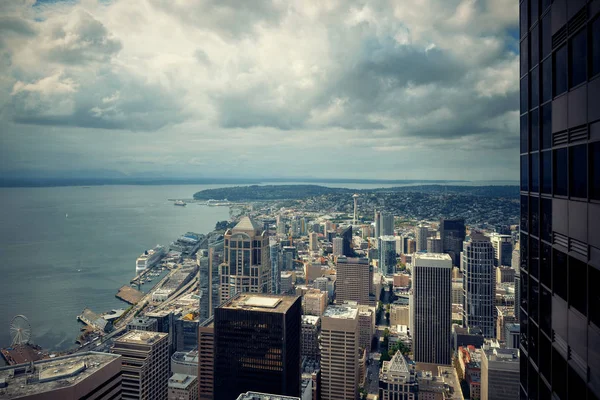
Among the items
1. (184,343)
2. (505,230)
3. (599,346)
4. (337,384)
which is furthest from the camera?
(505,230)

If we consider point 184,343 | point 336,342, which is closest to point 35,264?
point 184,343

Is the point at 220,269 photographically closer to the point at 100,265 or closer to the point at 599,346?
the point at 100,265

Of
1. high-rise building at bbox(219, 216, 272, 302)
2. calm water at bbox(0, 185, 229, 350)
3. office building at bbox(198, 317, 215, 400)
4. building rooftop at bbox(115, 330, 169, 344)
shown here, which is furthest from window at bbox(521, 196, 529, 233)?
high-rise building at bbox(219, 216, 272, 302)

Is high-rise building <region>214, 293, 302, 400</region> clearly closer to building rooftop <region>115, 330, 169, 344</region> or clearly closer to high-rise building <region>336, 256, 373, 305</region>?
building rooftop <region>115, 330, 169, 344</region>

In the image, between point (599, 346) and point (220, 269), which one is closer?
point (599, 346)

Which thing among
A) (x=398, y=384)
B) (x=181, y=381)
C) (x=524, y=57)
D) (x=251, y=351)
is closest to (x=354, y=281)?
(x=398, y=384)

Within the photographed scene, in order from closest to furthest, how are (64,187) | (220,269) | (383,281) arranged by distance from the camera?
(64,187), (220,269), (383,281)
